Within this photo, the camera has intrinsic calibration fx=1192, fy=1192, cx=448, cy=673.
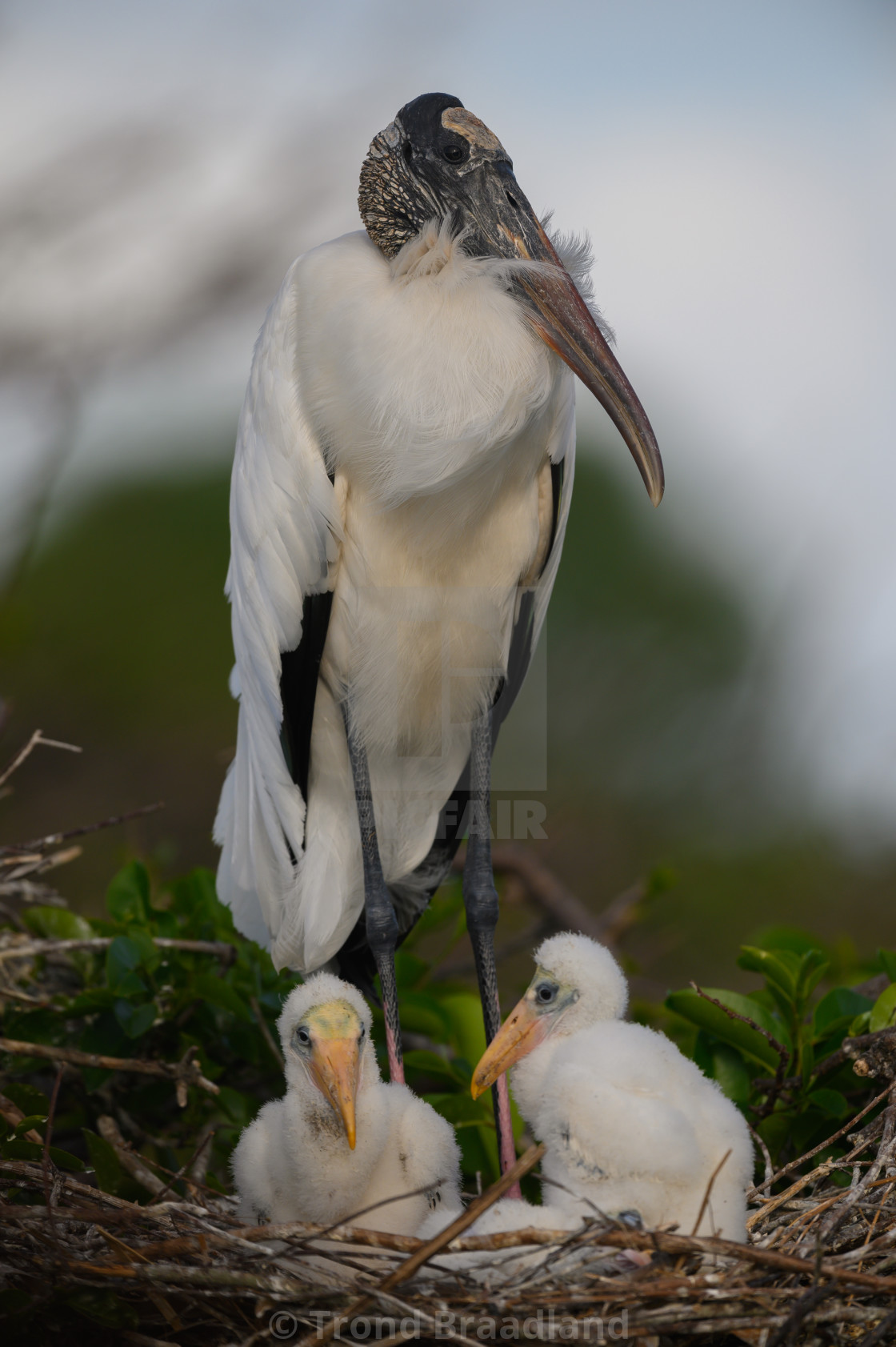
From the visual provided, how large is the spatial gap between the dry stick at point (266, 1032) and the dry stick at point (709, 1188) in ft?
3.46

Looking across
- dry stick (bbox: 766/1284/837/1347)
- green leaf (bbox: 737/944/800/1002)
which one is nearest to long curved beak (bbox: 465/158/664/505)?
green leaf (bbox: 737/944/800/1002)

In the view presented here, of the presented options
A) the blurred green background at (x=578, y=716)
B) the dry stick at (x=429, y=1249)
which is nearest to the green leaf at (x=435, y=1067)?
the dry stick at (x=429, y=1249)

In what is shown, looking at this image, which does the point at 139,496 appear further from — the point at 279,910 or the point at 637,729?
the point at 279,910

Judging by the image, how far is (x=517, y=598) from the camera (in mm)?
2592

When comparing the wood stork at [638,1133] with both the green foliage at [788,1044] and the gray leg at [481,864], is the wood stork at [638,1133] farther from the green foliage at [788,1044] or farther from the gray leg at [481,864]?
the gray leg at [481,864]

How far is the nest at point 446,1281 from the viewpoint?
4.64ft

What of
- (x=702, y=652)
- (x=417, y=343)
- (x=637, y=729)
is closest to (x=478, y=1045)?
(x=417, y=343)

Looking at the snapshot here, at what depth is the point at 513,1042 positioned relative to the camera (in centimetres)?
191

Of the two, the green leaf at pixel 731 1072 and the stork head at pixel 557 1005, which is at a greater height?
the stork head at pixel 557 1005

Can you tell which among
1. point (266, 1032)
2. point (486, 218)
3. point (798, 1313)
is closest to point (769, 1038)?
point (798, 1313)

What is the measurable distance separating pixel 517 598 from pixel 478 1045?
0.97 m

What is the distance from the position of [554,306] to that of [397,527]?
1.64ft

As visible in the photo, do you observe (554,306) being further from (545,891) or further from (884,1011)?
(545,891)

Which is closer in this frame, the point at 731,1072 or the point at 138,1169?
the point at 138,1169
